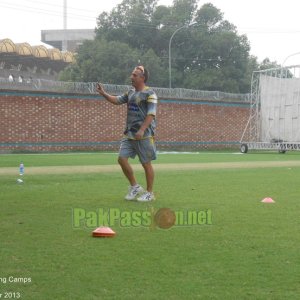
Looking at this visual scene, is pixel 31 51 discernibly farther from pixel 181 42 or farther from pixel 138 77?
pixel 138 77

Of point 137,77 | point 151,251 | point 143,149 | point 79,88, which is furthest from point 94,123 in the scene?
point 151,251

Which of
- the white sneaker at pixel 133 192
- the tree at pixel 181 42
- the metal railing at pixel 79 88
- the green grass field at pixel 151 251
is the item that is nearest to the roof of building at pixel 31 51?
the tree at pixel 181 42

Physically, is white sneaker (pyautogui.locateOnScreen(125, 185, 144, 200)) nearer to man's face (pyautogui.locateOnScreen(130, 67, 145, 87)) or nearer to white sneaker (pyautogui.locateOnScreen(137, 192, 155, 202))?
white sneaker (pyautogui.locateOnScreen(137, 192, 155, 202))

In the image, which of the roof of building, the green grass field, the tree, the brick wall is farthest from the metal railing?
Answer: the roof of building

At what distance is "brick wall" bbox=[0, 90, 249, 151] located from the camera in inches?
1176

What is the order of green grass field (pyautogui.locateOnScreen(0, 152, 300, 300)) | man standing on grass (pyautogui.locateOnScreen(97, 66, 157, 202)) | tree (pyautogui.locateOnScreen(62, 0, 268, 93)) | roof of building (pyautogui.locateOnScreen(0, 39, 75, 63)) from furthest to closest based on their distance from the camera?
roof of building (pyautogui.locateOnScreen(0, 39, 75, 63))
tree (pyautogui.locateOnScreen(62, 0, 268, 93))
man standing on grass (pyautogui.locateOnScreen(97, 66, 157, 202))
green grass field (pyautogui.locateOnScreen(0, 152, 300, 300))

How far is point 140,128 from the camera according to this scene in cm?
847

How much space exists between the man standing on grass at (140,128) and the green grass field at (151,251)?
1.02ft

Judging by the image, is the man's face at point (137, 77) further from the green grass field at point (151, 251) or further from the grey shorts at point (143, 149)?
the green grass field at point (151, 251)

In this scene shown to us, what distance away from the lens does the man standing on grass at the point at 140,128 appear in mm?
8438

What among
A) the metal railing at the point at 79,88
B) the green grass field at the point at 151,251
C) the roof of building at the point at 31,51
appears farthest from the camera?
the roof of building at the point at 31,51

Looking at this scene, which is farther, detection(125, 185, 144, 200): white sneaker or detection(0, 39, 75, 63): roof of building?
detection(0, 39, 75, 63): roof of building

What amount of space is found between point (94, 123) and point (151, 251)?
91.1 ft

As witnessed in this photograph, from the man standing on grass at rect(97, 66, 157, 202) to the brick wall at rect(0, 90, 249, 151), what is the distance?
2174 cm
